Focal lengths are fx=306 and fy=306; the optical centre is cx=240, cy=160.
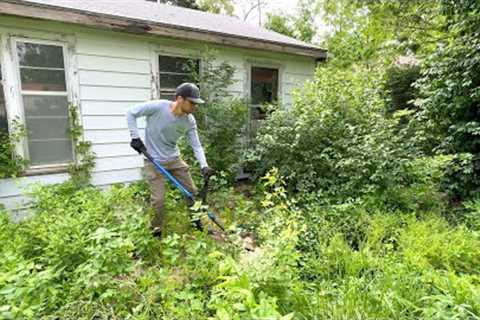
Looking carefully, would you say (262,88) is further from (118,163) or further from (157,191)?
(157,191)

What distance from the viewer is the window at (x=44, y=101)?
4.04m

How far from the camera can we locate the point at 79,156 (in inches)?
176

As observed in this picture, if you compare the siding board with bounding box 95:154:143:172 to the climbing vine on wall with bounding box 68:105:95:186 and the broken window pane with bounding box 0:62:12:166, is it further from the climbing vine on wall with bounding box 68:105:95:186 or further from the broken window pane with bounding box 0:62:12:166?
the broken window pane with bounding box 0:62:12:166

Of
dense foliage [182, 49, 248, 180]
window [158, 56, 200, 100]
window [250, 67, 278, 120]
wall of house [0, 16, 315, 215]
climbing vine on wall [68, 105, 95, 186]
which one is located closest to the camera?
→ wall of house [0, 16, 315, 215]

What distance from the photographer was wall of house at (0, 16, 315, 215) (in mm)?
3962

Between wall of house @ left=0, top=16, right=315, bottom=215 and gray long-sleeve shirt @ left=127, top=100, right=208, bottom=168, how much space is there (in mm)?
1471

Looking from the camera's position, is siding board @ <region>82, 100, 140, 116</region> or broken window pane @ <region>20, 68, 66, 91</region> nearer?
broken window pane @ <region>20, 68, 66, 91</region>

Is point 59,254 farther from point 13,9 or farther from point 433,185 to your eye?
point 433,185

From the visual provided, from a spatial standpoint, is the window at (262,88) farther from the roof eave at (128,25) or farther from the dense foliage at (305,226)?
the dense foliage at (305,226)

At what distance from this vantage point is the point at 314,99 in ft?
17.4

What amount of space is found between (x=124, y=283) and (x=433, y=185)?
14.9ft

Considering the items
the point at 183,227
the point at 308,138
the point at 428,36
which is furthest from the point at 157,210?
the point at 428,36

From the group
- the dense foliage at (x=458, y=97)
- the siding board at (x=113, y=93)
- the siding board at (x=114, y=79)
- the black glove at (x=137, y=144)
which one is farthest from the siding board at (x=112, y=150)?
the dense foliage at (x=458, y=97)

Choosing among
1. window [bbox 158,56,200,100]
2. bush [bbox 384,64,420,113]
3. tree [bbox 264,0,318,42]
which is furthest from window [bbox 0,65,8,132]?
tree [bbox 264,0,318,42]
